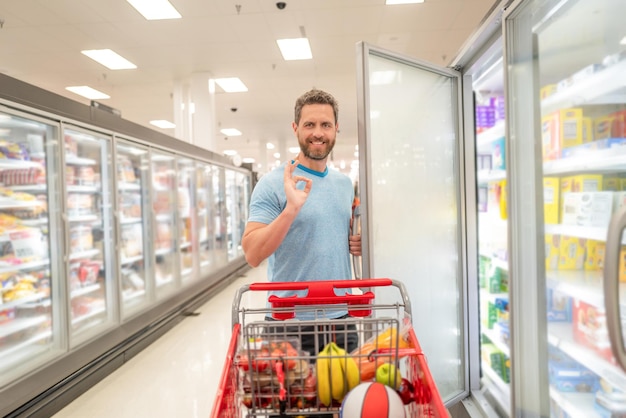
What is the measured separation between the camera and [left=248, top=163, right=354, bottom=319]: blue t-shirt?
5.52ft

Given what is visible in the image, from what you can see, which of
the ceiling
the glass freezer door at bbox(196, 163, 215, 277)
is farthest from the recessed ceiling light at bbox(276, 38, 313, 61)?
the glass freezer door at bbox(196, 163, 215, 277)

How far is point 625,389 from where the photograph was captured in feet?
A: 4.83

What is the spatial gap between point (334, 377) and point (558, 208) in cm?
143

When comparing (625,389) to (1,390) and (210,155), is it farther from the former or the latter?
(210,155)

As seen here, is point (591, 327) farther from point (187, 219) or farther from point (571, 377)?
point (187, 219)

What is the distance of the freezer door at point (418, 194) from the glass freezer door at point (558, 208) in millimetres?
617

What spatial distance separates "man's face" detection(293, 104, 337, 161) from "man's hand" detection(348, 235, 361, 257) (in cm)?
47

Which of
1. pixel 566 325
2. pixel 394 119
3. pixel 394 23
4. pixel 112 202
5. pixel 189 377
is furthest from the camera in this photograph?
pixel 394 23

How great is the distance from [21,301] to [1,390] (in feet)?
2.08

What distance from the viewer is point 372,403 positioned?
3.09 feet

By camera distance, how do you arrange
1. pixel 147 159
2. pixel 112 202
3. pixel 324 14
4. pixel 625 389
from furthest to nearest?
pixel 324 14 → pixel 147 159 → pixel 112 202 → pixel 625 389

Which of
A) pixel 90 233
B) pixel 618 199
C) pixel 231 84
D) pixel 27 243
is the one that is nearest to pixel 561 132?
pixel 618 199

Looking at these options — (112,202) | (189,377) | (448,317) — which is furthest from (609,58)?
(112,202)

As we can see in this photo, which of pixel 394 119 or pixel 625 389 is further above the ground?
pixel 394 119
